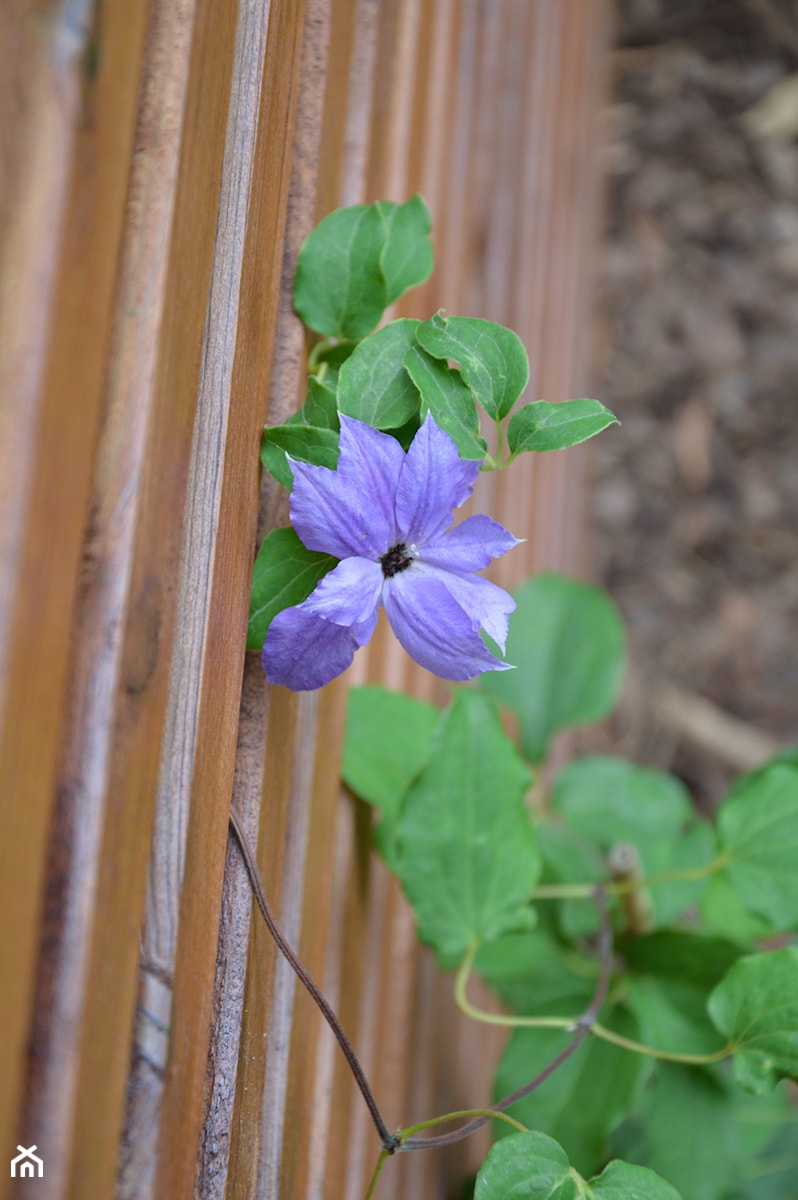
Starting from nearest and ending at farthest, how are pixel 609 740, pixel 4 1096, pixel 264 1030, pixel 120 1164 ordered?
1. pixel 4 1096
2. pixel 120 1164
3. pixel 264 1030
4. pixel 609 740

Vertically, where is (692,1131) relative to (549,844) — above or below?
below

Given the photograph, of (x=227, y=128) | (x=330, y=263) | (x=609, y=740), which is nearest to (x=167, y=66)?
(x=227, y=128)

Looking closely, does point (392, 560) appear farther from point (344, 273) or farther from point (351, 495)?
point (344, 273)

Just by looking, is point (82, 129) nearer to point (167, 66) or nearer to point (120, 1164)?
point (167, 66)

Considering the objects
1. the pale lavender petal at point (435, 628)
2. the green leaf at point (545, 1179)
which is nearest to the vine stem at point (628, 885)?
the green leaf at point (545, 1179)

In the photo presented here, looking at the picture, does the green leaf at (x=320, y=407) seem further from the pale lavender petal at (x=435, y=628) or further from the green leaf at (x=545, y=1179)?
the green leaf at (x=545, y=1179)

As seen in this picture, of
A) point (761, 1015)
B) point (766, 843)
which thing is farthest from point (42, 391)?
point (766, 843)

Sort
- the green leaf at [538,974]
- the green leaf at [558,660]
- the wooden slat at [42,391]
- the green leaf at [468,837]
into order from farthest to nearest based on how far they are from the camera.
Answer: the green leaf at [558,660] → the green leaf at [538,974] → the green leaf at [468,837] → the wooden slat at [42,391]
